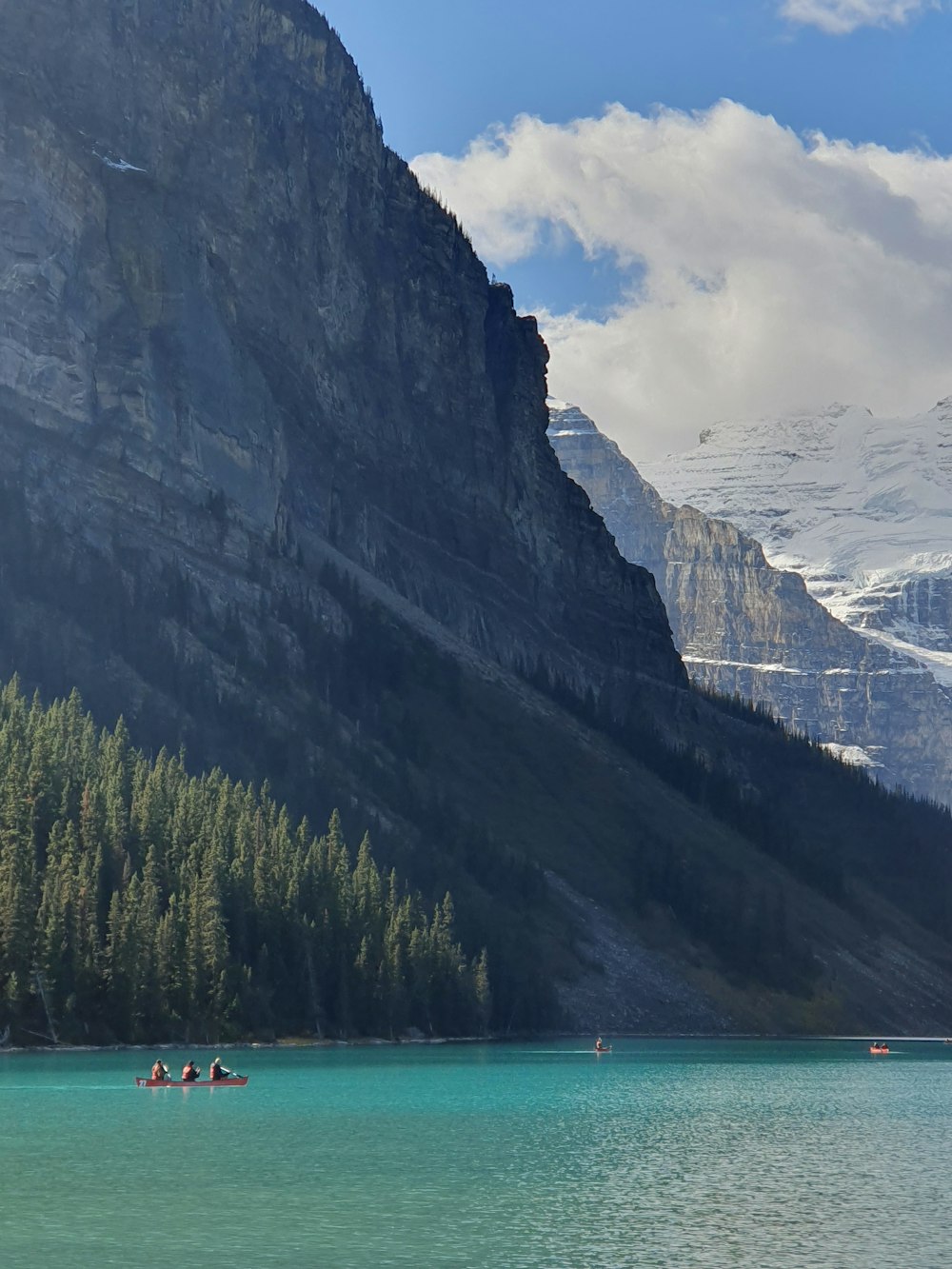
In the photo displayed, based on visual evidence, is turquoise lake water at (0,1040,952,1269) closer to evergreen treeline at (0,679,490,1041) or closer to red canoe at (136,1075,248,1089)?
red canoe at (136,1075,248,1089)

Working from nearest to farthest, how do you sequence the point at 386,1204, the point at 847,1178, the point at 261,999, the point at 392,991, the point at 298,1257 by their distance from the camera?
the point at 298,1257 → the point at 386,1204 → the point at 847,1178 → the point at 261,999 → the point at 392,991

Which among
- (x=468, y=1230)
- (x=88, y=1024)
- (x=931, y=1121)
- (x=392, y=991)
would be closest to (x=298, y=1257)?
(x=468, y=1230)

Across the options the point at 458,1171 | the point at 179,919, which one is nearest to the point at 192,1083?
the point at 179,919

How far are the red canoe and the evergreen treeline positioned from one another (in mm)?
23571

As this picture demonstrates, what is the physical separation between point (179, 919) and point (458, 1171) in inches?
3042

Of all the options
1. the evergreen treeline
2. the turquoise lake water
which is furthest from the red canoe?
the evergreen treeline

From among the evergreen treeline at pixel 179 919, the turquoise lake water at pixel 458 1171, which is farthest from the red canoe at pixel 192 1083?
the evergreen treeline at pixel 179 919

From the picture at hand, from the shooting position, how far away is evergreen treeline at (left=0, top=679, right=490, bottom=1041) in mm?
146000

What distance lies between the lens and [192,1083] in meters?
119

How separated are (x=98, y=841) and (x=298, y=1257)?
103654 millimetres

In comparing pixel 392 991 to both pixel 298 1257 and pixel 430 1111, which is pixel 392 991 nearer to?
pixel 430 1111

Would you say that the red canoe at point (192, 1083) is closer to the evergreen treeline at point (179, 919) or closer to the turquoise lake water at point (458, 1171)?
the turquoise lake water at point (458, 1171)

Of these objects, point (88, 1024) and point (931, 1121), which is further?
point (88, 1024)

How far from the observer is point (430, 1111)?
10788 centimetres
